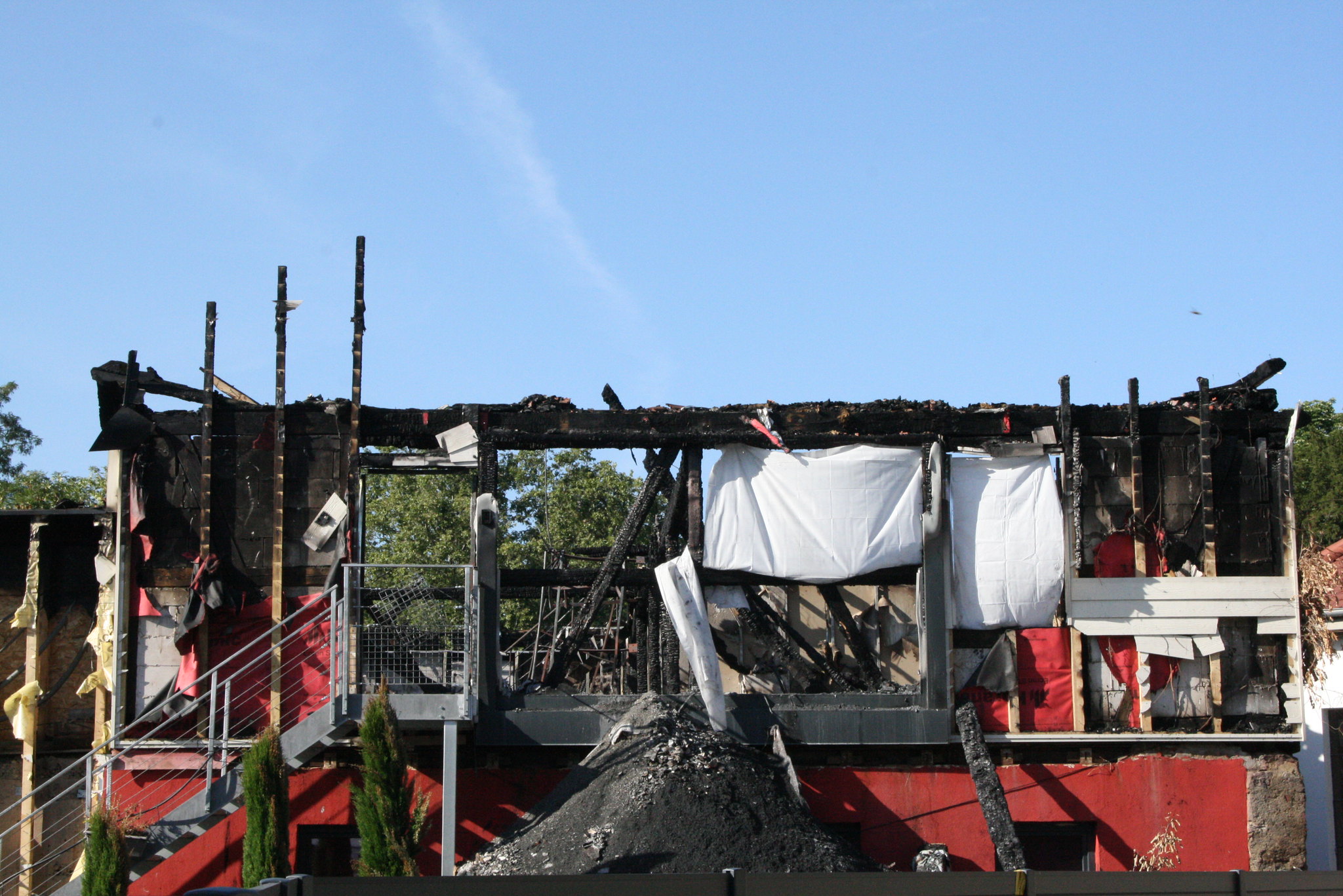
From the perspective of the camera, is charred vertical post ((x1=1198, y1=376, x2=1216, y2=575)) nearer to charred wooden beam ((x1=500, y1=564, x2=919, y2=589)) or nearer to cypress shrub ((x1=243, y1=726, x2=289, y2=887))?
charred wooden beam ((x1=500, y1=564, x2=919, y2=589))

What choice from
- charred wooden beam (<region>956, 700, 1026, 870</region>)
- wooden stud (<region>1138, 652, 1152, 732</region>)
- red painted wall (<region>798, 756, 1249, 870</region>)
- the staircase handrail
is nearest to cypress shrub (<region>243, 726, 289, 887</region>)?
the staircase handrail

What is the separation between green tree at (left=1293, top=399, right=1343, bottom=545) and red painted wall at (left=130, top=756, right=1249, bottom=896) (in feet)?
76.9

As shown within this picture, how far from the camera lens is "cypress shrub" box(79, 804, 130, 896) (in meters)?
11.6

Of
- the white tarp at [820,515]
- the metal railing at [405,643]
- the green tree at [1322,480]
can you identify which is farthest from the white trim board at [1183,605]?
the green tree at [1322,480]

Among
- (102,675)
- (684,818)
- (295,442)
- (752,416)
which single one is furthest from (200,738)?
(752,416)

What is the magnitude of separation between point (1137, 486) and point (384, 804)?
934 centimetres

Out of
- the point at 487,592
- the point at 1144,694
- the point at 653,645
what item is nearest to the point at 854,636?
the point at 653,645

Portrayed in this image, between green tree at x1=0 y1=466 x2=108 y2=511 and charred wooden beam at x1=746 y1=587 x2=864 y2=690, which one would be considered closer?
charred wooden beam at x1=746 y1=587 x2=864 y2=690

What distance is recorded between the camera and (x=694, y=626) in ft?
48.0

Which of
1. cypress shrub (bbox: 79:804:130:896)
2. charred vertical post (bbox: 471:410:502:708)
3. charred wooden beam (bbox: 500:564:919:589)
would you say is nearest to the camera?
cypress shrub (bbox: 79:804:130:896)

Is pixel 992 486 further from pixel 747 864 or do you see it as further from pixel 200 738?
pixel 200 738

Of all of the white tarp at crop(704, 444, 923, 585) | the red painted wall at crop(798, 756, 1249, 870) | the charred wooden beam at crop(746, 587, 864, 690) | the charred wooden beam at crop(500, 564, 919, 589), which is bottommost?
the red painted wall at crop(798, 756, 1249, 870)

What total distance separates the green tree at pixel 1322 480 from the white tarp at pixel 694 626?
26.4m

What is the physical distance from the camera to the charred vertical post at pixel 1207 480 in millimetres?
15148
